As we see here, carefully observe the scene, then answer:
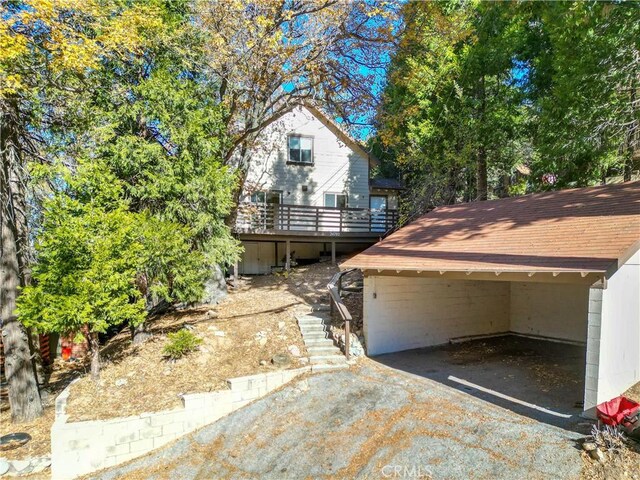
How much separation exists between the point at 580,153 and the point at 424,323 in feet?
25.5

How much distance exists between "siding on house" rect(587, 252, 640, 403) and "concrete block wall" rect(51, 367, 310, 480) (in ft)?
18.9

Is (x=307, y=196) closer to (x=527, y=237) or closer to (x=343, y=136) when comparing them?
(x=343, y=136)

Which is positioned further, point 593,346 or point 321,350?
point 321,350

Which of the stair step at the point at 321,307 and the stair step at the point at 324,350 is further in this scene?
the stair step at the point at 321,307

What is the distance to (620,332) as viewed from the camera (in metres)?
5.76

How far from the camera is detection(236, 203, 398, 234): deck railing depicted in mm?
16562

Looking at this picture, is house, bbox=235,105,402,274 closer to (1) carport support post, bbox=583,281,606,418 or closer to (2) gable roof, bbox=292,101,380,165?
(2) gable roof, bbox=292,101,380,165

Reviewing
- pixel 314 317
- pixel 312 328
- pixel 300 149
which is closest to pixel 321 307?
pixel 314 317

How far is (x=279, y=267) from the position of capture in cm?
1795

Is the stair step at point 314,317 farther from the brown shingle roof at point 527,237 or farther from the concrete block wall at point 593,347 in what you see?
the concrete block wall at point 593,347

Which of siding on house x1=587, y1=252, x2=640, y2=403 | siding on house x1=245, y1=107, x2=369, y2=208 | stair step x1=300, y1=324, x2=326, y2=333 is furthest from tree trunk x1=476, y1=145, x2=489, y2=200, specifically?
siding on house x1=587, y1=252, x2=640, y2=403

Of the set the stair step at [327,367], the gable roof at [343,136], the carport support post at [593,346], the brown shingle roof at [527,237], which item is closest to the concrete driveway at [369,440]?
the stair step at [327,367]

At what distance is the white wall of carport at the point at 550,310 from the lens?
33.3 ft

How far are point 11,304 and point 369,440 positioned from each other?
24.7 feet
